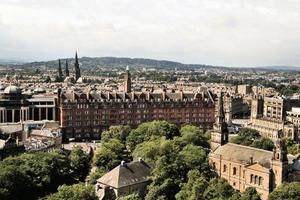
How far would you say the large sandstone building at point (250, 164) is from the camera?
274 feet

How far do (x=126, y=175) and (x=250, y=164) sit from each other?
77.3 ft

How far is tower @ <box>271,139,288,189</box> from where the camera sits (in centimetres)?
8269

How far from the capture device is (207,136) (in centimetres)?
12494

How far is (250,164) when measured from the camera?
290ft

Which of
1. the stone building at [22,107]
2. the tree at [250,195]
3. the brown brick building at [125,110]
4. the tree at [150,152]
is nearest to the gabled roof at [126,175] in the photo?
the tree at [150,152]

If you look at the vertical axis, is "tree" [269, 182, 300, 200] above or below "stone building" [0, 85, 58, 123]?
below

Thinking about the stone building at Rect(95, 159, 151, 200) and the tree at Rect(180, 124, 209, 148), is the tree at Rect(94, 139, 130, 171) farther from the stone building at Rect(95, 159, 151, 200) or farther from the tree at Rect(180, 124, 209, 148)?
the tree at Rect(180, 124, 209, 148)

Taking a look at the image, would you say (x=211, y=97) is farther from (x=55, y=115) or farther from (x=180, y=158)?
(x=180, y=158)

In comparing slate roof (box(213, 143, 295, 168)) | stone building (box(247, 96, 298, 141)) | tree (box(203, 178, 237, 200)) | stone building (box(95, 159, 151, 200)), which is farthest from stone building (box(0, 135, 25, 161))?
stone building (box(247, 96, 298, 141))

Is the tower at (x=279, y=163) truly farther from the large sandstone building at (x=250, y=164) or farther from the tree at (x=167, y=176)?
the tree at (x=167, y=176)

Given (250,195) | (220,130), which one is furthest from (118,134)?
(250,195)

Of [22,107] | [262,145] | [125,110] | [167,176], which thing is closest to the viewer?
[167,176]

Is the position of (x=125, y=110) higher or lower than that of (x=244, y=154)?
higher

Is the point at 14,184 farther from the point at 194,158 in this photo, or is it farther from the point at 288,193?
the point at 288,193
